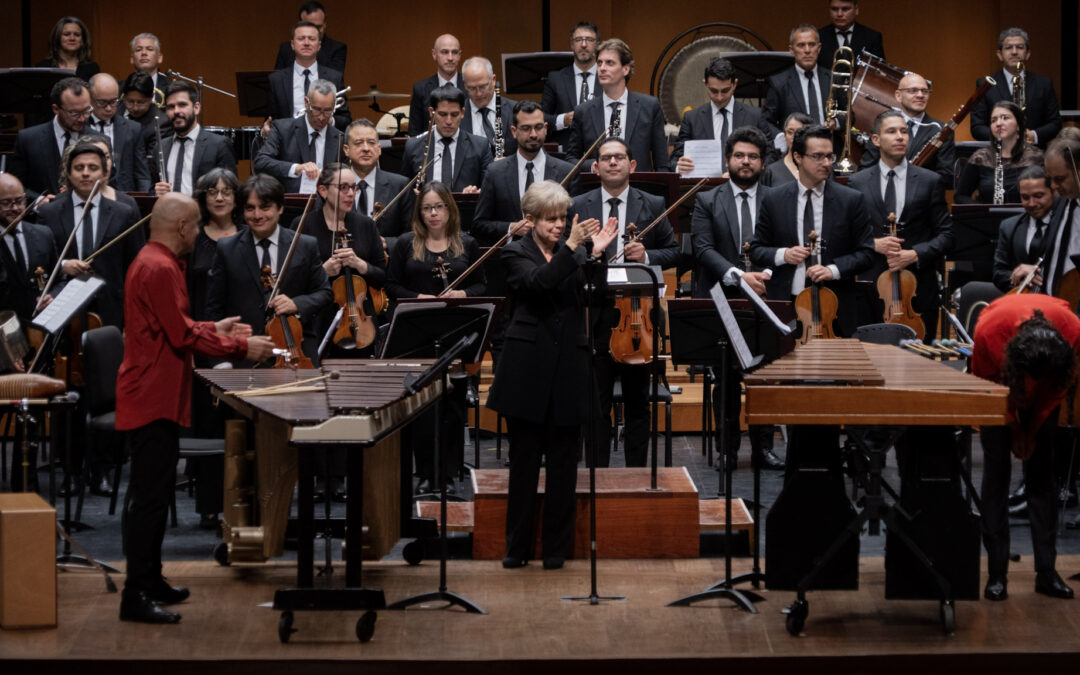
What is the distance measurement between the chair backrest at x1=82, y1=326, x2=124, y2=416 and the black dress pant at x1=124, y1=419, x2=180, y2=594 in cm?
131

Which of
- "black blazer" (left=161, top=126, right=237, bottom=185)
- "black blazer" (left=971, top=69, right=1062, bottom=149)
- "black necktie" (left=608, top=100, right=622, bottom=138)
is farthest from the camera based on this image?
"black blazer" (left=971, top=69, right=1062, bottom=149)

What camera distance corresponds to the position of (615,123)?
7242mm

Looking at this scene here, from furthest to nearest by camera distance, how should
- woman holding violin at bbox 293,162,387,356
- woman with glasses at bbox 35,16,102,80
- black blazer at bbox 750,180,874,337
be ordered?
1. woman with glasses at bbox 35,16,102,80
2. black blazer at bbox 750,180,874,337
3. woman holding violin at bbox 293,162,387,356

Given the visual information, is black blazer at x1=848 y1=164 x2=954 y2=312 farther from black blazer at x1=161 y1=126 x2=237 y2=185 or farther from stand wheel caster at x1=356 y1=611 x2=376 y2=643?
stand wheel caster at x1=356 y1=611 x2=376 y2=643

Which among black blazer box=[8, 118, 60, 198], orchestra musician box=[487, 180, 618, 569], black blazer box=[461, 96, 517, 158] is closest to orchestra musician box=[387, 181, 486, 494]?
orchestra musician box=[487, 180, 618, 569]

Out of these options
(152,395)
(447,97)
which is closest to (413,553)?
(152,395)

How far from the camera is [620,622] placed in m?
4.17

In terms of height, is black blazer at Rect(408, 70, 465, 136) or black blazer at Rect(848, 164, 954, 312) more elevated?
black blazer at Rect(408, 70, 465, 136)

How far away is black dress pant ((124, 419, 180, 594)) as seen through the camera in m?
4.17

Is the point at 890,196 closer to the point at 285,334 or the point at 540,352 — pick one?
the point at 540,352

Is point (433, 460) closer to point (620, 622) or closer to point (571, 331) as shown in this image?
point (571, 331)

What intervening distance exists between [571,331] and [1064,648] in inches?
72.9

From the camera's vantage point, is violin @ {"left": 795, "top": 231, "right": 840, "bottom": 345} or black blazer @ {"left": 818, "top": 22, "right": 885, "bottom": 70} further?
black blazer @ {"left": 818, "top": 22, "right": 885, "bottom": 70}

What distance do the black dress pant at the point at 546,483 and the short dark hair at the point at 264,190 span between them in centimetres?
156
